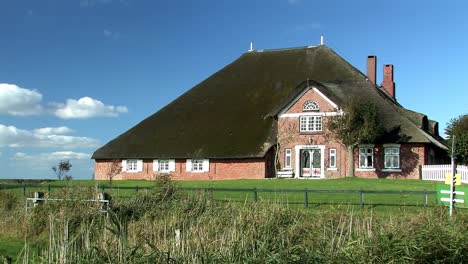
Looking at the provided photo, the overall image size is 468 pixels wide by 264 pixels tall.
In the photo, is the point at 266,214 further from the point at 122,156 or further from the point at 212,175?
the point at 122,156

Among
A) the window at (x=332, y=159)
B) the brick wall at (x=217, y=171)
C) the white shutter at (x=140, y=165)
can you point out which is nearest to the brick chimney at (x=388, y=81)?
the window at (x=332, y=159)

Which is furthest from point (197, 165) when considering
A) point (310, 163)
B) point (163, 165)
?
point (310, 163)

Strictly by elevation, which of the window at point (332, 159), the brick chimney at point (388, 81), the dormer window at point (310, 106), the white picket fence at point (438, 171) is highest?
the brick chimney at point (388, 81)

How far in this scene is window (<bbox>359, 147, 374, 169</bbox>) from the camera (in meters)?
41.8

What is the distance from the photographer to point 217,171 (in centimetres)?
4497

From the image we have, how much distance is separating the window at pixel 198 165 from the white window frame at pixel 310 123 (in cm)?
821

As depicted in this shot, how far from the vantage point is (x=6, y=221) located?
1808 cm

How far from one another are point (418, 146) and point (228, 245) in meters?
34.9

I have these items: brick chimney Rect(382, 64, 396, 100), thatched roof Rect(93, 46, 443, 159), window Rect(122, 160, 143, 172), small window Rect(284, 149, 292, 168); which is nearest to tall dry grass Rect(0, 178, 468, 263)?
small window Rect(284, 149, 292, 168)

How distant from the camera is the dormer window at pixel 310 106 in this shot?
140ft

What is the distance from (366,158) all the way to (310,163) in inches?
170

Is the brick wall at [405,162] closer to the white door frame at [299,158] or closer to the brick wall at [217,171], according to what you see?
the white door frame at [299,158]

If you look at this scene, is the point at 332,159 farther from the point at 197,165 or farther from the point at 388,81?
the point at 388,81

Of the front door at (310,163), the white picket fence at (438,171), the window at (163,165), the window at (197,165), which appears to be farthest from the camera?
the window at (163,165)
